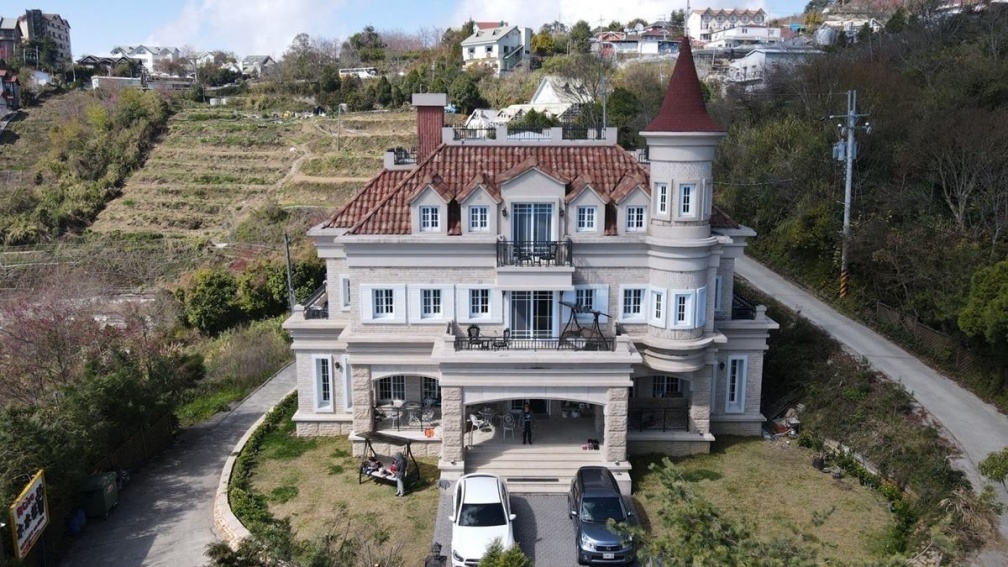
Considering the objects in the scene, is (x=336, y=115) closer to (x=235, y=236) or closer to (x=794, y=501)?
(x=235, y=236)

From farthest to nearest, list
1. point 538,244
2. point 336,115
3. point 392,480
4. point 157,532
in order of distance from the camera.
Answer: point 336,115
point 538,244
point 392,480
point 157,532

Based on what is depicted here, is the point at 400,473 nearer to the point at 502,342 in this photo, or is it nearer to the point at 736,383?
the point at 502,342

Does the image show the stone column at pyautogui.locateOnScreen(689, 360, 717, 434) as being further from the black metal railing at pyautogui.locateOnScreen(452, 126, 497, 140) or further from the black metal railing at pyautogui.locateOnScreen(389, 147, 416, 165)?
the black metal railing at pyautogui.locateOnScreen(389, 147, 416, 165)

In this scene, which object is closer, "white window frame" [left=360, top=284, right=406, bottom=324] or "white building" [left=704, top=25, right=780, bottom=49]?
"white window frame" [left=360, top=284, right=406, bottom=324]

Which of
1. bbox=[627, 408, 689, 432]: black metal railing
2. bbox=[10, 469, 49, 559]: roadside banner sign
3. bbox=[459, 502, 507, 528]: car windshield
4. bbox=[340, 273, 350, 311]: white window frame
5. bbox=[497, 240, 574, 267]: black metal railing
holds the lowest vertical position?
bbox=[459, 502, 507, 528]: car windshield

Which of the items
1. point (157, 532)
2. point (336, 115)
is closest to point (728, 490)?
point (157, 532)

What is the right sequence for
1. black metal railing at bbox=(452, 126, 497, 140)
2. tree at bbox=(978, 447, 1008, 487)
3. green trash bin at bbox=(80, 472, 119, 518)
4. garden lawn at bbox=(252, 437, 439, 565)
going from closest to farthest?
tree at bbox=(978, 447, 1008, 487) → garden lawn at bbox=(252, 437, 439, 565) → green trash bin at bbox=(80, 472, 119, 518) → black metal railing at bbox=(452, 126, 497, 140)

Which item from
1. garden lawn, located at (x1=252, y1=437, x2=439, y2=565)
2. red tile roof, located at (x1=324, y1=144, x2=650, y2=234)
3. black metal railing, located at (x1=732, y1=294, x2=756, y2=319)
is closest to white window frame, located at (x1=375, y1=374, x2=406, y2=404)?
garden lawn, located at (x1=252, y1=437, x2=439, y2=565)
